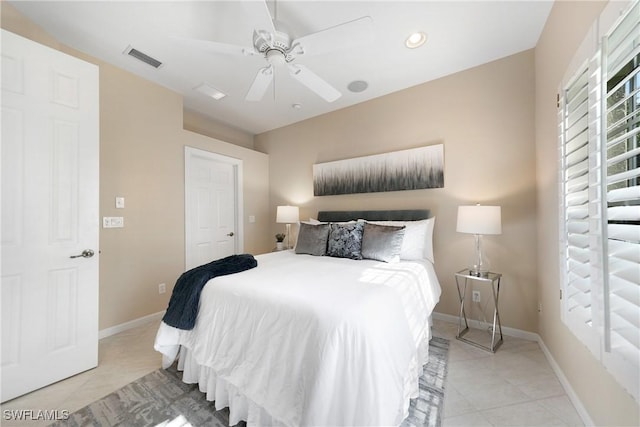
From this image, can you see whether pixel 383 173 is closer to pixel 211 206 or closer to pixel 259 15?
pixel 259 15

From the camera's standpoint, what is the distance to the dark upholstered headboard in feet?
9.72

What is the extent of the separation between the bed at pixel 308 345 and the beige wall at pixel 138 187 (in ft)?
4.38

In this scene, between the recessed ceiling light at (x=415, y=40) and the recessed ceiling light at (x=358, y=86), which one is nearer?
the recessed ceiling light at (x=415, y=40)

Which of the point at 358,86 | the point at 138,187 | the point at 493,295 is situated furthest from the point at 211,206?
the point at 493,295

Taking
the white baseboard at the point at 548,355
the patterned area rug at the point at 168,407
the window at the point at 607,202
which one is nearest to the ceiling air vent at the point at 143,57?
the patterned area rug at the point at 168,407

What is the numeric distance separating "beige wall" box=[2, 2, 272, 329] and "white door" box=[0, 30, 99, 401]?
27.3 inches

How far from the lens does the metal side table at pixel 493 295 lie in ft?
7.32

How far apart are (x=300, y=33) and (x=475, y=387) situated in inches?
123


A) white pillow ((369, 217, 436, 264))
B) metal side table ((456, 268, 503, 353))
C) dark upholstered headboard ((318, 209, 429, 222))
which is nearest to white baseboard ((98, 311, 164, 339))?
dark upholstered headboard ((318, 209, 429, 222))

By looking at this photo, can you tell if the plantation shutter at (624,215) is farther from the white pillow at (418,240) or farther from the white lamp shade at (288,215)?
the white lamp shade at (288,215)

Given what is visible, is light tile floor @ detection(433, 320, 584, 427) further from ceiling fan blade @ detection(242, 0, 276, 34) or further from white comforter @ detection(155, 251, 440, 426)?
ceiling fan blade @ detection(242, 0, 276, 34)

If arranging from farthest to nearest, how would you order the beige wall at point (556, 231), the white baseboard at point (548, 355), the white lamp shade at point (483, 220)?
the white lamp shade at point (483, 220) < the white baseboard at point (548, 355) < the beige wall at point (556, 231)

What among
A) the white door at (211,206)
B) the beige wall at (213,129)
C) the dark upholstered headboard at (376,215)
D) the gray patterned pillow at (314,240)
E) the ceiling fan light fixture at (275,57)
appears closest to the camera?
the ceiling fan light fixture at (275,57)

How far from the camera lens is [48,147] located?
1.80 m
